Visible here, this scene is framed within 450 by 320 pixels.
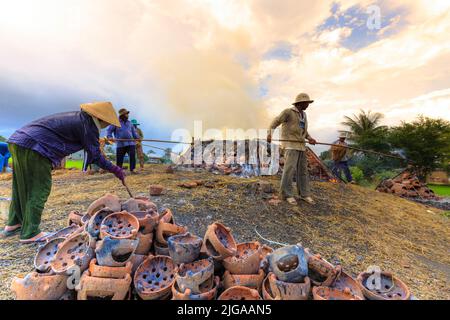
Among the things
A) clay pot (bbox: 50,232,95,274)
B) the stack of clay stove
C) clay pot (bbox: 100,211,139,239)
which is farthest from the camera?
the stack of clay stove

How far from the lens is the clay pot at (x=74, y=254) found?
5.26ft

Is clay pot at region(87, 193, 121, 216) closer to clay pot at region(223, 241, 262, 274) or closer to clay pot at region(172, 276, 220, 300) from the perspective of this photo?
clay pot at region(172, 276, 220, 300)

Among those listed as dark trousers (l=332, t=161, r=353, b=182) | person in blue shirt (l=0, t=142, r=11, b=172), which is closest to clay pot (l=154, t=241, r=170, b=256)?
person in blue shirt (l=0, t=142, r=11, b=172)

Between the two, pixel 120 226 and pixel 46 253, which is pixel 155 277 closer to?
pixel 120 226

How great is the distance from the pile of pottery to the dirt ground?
2.22 feet

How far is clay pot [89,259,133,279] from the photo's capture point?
1.50 metres

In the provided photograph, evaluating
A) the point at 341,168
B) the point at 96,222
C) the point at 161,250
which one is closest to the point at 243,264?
the point at 161,250

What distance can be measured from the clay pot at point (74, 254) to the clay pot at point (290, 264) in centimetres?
126

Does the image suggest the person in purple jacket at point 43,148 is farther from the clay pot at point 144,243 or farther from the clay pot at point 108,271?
the clay pot at point 108,271

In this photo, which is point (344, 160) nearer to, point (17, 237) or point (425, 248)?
point (425, 248)

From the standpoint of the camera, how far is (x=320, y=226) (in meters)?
3.68

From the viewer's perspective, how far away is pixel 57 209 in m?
3.96
